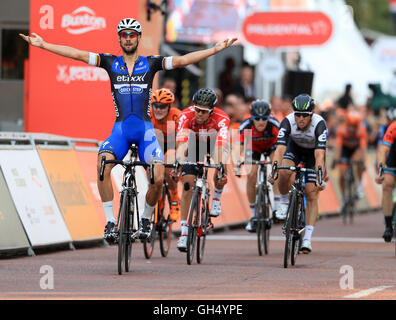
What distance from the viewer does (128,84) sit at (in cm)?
1265

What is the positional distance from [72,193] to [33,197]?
1.16m

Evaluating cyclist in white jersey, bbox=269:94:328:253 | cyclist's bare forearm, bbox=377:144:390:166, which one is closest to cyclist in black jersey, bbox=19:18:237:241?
cyclist in white jersey, bbox=269:94:328:253

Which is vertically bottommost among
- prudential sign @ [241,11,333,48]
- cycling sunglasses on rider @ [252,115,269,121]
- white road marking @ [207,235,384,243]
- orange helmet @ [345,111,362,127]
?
white road marking @ [207,235,384,243]

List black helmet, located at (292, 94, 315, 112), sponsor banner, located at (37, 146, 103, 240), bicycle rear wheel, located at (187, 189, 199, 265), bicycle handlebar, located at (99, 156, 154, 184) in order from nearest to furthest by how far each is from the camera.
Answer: bicycle handlebar, located at (99, 156, 154, 184)
bicycle rear wheel, located at (187, 189, 199, 265)
black helmet, located at (292, 94, 315, 112)
sponsor banner, located at (37, 146, 103, 240)

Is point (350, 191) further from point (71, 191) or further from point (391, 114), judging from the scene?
point (71, 191)

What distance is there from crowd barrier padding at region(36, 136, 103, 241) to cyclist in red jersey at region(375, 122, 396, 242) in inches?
165

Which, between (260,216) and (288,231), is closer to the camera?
(288,231)

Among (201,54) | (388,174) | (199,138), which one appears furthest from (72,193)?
(388,174)

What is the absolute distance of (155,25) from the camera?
64.2 feet

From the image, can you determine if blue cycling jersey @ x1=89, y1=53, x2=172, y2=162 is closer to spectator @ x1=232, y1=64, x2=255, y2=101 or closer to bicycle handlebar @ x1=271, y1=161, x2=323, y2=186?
bicycle handlebar @ x1=271, y1=161, x2=323, y2=186

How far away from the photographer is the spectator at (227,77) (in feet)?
92.7

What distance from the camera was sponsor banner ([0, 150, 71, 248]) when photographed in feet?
46.9

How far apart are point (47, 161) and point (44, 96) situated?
3.75 metres

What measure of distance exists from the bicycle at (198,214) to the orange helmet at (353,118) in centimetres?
1119
